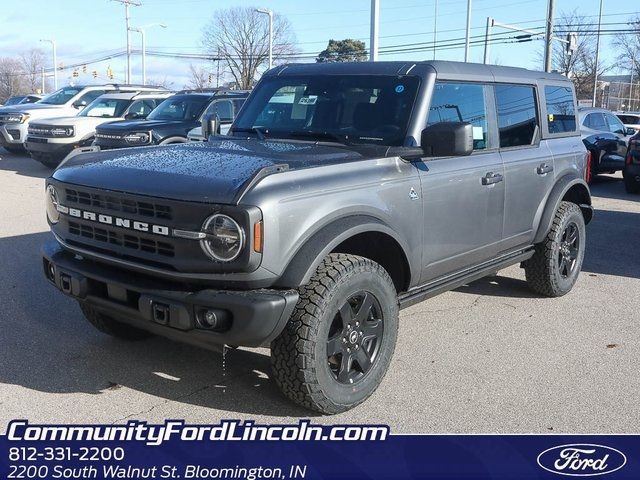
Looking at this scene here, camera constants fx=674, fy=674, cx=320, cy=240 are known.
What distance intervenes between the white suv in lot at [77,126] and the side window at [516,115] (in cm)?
1068

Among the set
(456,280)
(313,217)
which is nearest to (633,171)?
(456,280)

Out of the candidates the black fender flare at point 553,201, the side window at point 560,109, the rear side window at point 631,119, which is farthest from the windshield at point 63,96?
the rear side window at point 631,119

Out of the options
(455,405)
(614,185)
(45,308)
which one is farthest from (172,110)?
(455,405)

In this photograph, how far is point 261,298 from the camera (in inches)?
128

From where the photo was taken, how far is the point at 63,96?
61.0 feet

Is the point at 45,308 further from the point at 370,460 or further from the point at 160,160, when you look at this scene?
the point at 370,460

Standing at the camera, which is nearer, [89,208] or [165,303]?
[165,303]

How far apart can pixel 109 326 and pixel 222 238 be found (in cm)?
172

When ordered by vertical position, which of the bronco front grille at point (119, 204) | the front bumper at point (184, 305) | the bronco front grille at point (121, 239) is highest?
the bronco front grille at point (119, 204)

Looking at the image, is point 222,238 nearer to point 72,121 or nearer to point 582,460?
point 582,460

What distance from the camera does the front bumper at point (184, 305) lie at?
323 cm

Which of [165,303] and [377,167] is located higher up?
[377,167]

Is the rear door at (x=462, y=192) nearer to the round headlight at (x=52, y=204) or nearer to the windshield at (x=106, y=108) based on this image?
the round headlight at (x=52, y=204)

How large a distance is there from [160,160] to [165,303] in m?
0.99
